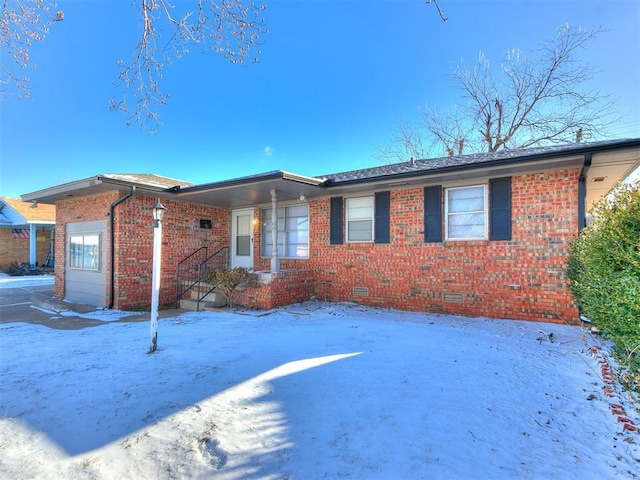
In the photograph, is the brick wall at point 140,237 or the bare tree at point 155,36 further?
the brick wall at point 140,237

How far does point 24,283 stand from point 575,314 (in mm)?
18700

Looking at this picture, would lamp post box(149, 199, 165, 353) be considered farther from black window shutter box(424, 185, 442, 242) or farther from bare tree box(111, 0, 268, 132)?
black window shutter box(424, 185, 442, 242)

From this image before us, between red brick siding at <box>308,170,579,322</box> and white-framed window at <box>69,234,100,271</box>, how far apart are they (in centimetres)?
627

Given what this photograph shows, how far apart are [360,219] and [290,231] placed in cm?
240

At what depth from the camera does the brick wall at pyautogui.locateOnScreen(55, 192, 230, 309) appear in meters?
8.22

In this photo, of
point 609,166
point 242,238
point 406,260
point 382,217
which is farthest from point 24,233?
point 609,166

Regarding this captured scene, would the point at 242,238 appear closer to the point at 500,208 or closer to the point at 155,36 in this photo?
the point at 155,36

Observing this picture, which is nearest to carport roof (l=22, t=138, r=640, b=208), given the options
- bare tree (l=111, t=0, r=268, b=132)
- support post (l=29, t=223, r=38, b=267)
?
bare tree (l=111, t=0, r=268, b=132)

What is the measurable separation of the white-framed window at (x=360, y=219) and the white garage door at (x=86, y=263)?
21.4 feet

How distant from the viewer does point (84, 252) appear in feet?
30.3

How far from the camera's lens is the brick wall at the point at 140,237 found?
27.0ft

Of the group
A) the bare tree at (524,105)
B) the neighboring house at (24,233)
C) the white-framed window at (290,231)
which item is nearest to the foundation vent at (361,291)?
Result: the white-framed window at (290,231)

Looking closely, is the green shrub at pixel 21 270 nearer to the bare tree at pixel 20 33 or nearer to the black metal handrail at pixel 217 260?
the black metal handrail at pixel 217 260

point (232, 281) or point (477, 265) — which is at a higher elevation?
point (477, 265)
